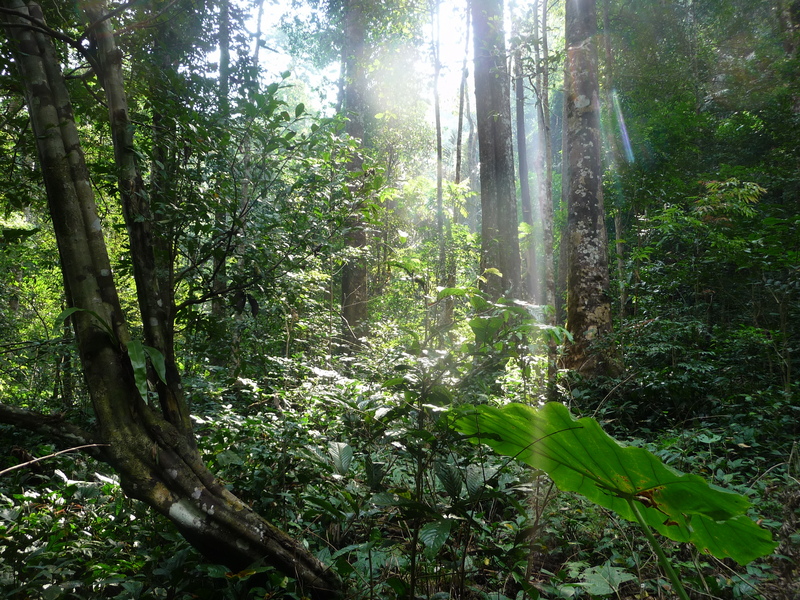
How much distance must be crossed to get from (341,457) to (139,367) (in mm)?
859

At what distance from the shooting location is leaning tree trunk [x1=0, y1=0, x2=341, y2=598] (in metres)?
1.82

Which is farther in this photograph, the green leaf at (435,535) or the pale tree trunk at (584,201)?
the pale tree trunk at (584,201)

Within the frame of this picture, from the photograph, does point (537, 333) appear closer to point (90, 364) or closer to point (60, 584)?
point (90, 364)

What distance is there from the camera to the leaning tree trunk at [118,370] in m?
1.82

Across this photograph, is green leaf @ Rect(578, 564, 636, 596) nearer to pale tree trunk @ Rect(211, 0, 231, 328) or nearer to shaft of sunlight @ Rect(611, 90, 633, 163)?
pale tree trunk @ Rect(211, 0, 231, 328)

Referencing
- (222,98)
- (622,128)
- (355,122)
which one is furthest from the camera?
(622,128)

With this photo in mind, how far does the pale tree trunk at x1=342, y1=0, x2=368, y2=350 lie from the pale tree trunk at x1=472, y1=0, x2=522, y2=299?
6.45ft

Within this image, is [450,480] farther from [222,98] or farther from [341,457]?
[222,98]

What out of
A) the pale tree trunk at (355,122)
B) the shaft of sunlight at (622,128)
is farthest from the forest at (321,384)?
the shaft of sunlight at (622,128)

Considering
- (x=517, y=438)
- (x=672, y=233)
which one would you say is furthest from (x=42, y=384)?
(x=672, y=233)

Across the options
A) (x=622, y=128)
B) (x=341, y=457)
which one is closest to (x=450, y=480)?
(x=341, y=457)

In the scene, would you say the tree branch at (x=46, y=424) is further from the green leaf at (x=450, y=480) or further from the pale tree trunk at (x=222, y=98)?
the green leaf at (x=450, y=480)

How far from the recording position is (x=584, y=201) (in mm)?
5680

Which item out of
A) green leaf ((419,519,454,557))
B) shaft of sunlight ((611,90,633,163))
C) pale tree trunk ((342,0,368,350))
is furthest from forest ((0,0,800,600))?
shaft of sunlight ((611,90,633,163))
